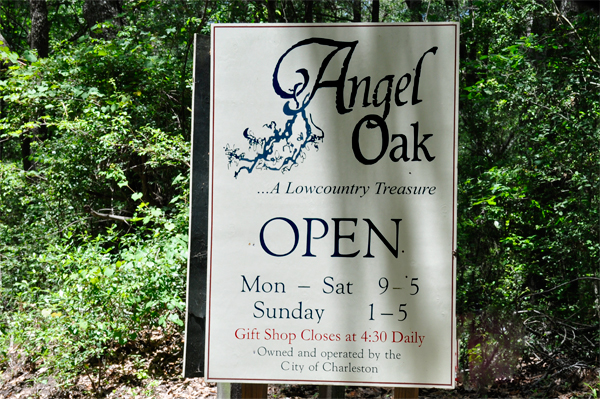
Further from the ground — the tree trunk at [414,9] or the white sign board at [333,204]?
the tree trunk at [414,9]

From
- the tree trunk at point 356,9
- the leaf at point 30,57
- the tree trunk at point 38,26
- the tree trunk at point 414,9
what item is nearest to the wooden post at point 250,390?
the leaf at point 30,57

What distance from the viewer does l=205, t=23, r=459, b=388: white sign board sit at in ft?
6.38

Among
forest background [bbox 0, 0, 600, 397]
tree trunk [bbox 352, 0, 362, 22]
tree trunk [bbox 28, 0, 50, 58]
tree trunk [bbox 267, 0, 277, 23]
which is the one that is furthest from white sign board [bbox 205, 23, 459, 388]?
tree trunk [bbox 28, 0, 50, 58]

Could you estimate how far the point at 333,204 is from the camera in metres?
1.99

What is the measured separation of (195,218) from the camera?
2051 mm

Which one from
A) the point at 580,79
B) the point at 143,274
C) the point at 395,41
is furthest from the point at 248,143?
the point at 580,79

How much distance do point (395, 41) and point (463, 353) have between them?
3.68m

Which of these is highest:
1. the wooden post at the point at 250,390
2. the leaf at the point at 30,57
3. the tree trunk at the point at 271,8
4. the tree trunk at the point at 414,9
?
the tree trunk at the point at 414,9

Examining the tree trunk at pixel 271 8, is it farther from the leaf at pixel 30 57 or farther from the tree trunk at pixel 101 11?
the leaf at pixel 30 57

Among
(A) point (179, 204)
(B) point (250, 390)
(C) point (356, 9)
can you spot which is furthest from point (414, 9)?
(B) point (250, 390)

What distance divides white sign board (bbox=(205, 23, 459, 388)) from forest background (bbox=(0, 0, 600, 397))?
239cm

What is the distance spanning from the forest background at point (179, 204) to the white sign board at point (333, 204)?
7.83 ft

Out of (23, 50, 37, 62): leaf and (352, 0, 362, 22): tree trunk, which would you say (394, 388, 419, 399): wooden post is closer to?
(23, 50, 37, 62): leaf

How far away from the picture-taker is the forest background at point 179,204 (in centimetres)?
440
